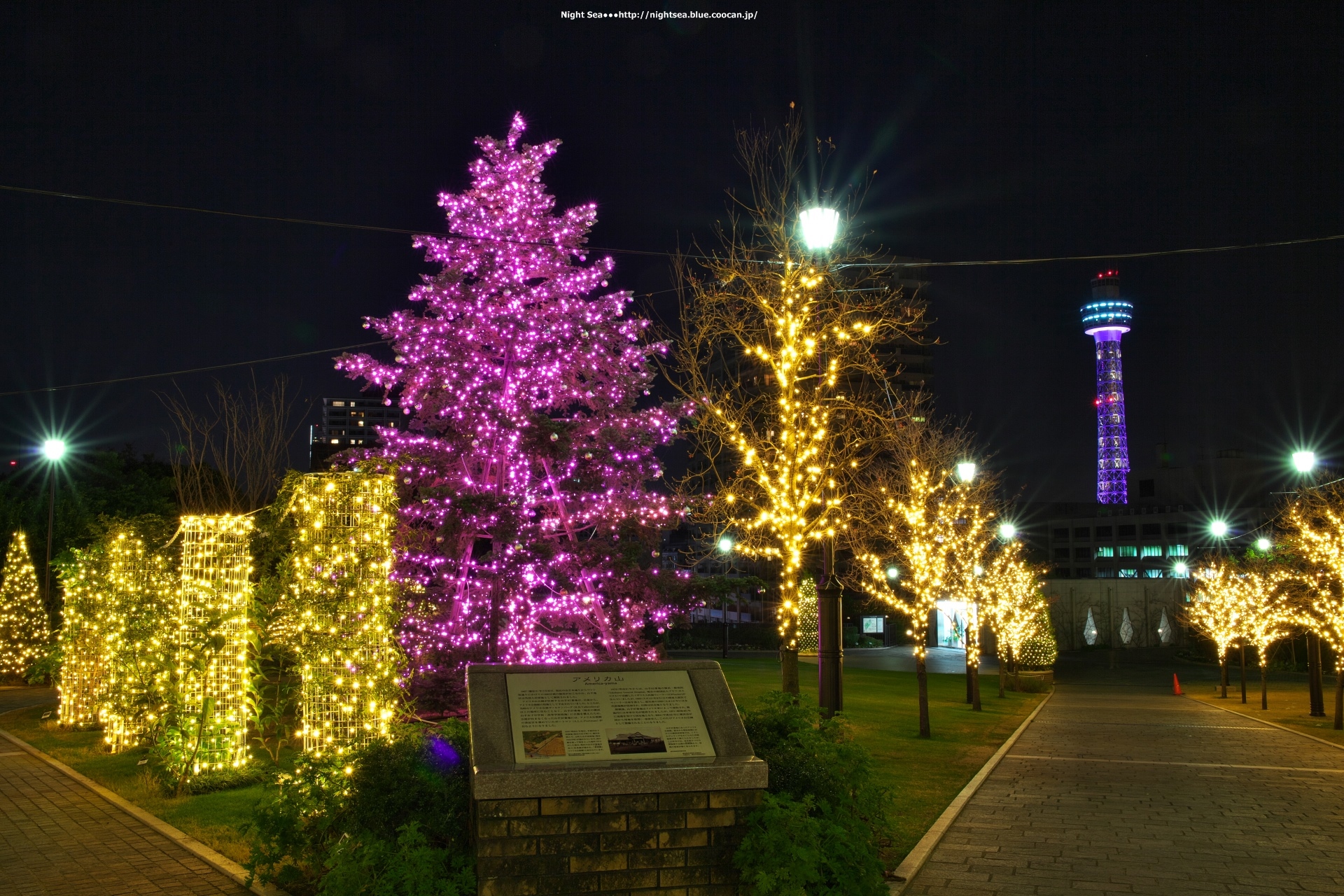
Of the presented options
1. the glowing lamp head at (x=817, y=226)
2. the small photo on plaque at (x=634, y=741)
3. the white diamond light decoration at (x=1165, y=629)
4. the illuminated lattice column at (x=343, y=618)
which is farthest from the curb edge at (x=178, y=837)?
the white diamond light decoration at (x=1165, y=629)

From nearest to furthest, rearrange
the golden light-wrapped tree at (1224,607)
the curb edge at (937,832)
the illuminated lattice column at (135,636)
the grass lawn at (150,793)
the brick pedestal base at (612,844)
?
the brick pedestal base at (612,844), the curb edge at (937,832), the grass lawn at (150,793), the illuminated lattice column at (135,636), the golden light-wrapped tree at (1224,607)

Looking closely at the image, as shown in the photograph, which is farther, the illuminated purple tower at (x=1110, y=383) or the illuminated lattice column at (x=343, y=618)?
the illuminated purple tower at (x=1110, y=383)

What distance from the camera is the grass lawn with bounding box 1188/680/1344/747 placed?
21.5 metres

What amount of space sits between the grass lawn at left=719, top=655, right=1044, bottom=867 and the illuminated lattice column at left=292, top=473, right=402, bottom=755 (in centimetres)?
433

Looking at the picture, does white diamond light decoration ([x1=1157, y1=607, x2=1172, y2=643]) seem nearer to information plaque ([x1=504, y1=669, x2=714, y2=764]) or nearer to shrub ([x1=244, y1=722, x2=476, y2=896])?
information plaque ([x1=504, y1=669, x2=714, y2=764])

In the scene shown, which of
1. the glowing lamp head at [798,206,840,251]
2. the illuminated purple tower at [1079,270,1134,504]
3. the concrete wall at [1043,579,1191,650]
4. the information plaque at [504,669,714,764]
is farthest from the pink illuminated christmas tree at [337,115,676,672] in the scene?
the illuminated purple tower at [1079,270,1134,504]

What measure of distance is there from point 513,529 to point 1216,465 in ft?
381

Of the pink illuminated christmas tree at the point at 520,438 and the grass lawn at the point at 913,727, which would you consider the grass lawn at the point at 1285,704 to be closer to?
the grass lawn at the point at 913,727

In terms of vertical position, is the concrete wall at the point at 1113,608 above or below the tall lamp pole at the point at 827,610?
below

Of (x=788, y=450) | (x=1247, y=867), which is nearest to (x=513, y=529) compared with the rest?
(x=788, y=450)

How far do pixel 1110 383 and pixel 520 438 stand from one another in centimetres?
14902

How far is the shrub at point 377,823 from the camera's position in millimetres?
6070

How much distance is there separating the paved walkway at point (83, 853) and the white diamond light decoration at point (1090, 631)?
6144 cm

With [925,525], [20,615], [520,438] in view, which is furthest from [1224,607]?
[20,615]
